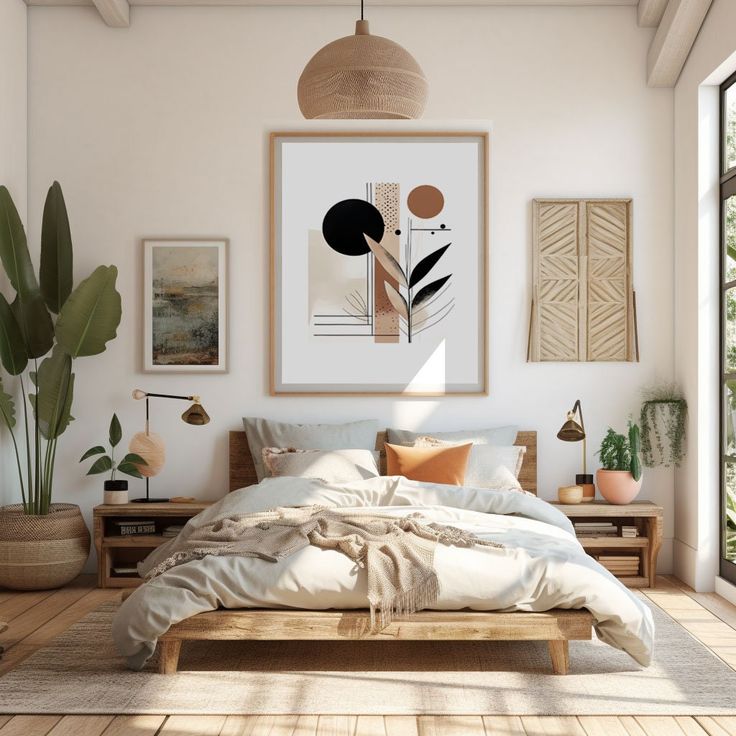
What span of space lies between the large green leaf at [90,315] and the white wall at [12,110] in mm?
590

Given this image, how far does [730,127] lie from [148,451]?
3.76 metres

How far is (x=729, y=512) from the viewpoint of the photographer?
5.41 meters

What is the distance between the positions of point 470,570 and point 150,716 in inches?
50.1

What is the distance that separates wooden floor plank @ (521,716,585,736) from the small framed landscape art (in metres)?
3.29

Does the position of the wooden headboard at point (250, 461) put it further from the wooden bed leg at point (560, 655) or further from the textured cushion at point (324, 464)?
the wooden bed leg at point (560, 655)

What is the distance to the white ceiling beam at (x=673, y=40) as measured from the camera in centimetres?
542

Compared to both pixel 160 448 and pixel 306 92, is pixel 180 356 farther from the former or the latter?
pixel 306 92

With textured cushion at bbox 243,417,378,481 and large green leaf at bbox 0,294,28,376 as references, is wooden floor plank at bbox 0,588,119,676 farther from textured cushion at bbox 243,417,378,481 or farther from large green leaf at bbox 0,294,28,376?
large green leaf at bbox 0,294,28,376

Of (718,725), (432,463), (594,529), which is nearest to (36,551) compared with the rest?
(432,463)

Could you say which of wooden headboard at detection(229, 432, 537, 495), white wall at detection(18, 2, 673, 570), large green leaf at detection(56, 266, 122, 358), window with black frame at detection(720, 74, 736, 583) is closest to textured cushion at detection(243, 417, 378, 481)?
wooden headboard at detection(229, 432, 537, 495)

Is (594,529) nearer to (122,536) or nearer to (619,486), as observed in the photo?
(619,486)


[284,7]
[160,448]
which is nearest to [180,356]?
[160,448]

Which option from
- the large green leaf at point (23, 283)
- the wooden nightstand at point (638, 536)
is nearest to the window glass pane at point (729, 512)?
the wooden nightstand at point (638, 536)

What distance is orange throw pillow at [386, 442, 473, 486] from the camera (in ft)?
17.7
